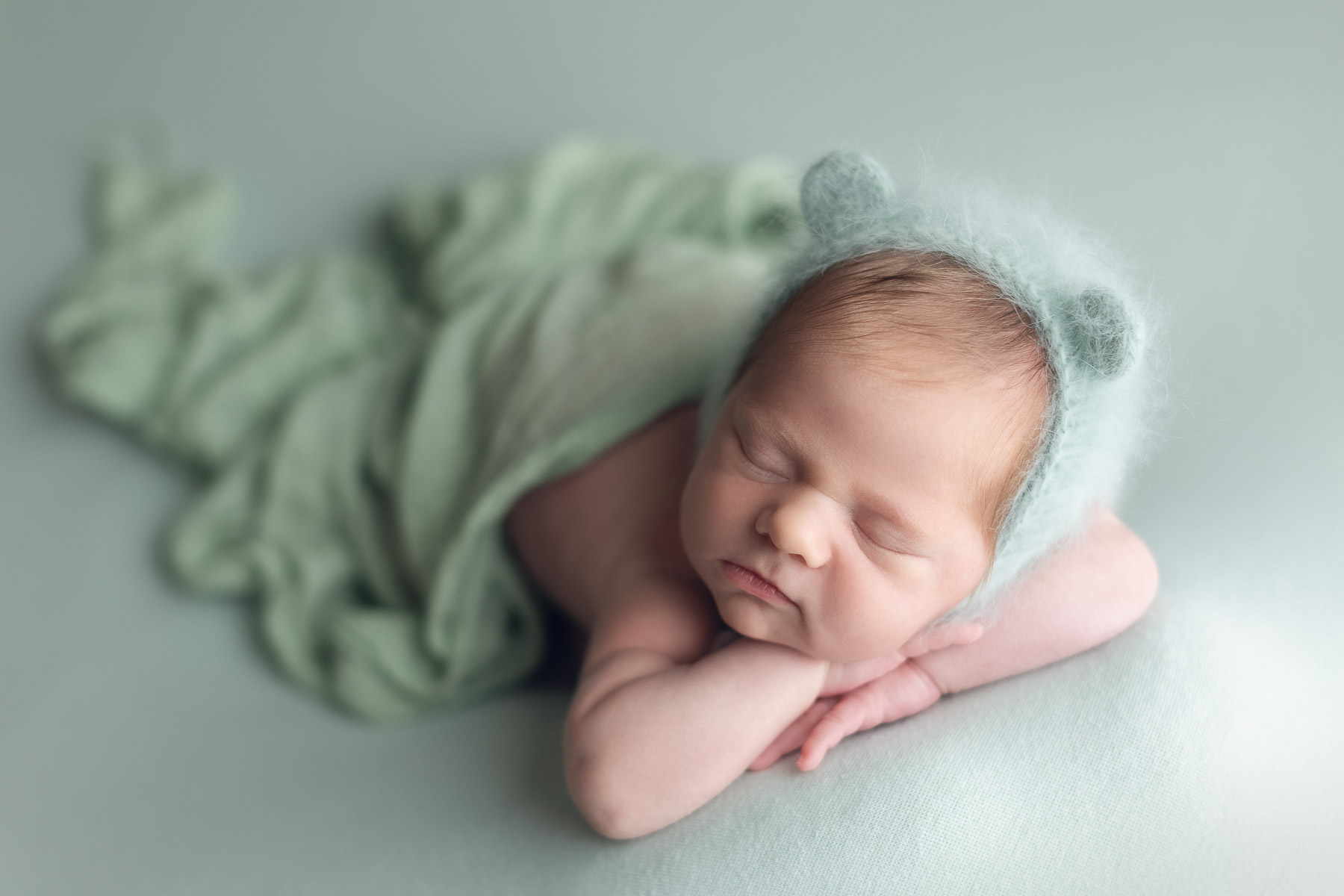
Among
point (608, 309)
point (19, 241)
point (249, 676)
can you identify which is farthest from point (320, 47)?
point (249, 676)

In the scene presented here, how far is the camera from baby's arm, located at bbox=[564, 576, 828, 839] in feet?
2.80

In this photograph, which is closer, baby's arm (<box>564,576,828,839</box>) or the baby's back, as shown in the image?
baby's arm (<box>564,576,828,839</box>)

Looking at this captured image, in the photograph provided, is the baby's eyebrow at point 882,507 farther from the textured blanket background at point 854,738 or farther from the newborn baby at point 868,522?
the textured blanket background at point 854,738

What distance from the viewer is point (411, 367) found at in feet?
4.53

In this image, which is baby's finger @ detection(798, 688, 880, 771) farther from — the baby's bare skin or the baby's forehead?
the baby's forehead

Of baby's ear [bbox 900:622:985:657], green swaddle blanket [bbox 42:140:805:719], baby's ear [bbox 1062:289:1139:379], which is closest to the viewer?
baby's ear [bbox 1062:289:1139:379]

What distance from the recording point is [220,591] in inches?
51.1

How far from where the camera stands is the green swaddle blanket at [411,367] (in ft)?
3.89

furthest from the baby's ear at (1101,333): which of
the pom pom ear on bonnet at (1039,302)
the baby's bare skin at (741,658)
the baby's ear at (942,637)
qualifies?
the baby's ear at (942,637)

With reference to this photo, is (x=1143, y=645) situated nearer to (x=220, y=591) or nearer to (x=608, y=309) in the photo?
(x=608, y=309)

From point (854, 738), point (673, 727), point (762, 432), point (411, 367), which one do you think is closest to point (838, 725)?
point (854, 738)

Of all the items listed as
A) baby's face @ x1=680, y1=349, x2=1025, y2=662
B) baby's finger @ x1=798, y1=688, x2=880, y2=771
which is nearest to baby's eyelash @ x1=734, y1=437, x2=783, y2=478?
baby's face @ x1=680, y1=349, x2=1025, y2=662

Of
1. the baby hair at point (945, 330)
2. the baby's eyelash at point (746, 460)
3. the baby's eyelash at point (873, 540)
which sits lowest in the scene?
the baby's eyelash at point (873, 540)

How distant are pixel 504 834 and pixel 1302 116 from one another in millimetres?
1397
